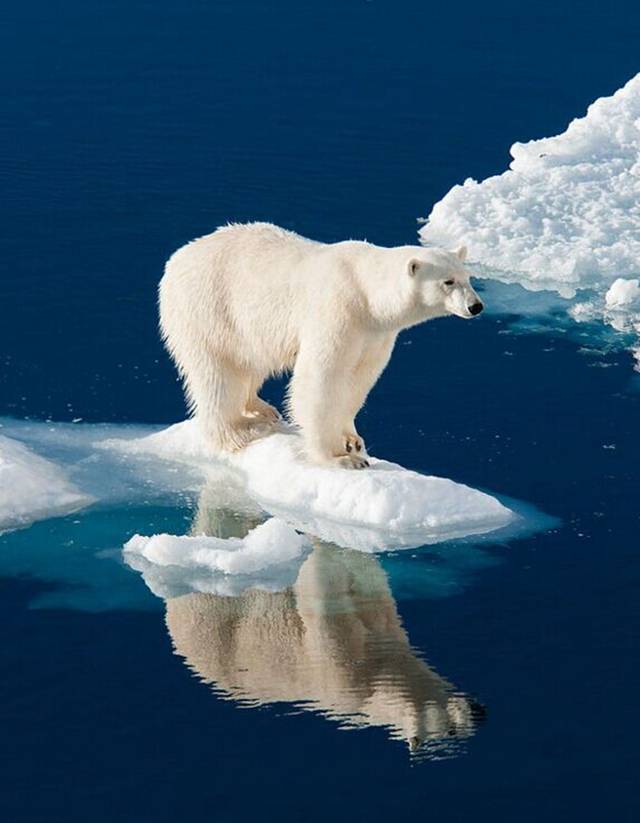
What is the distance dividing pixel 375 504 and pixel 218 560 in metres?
0.94

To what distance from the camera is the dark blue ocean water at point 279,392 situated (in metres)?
7.80

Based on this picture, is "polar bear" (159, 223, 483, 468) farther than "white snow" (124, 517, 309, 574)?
Yes

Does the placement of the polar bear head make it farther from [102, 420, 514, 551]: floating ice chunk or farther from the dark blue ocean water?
the dark blue ocean water

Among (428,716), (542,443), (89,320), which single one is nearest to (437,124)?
(89,320)

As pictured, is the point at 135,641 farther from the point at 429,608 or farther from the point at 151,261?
the point at 151,261

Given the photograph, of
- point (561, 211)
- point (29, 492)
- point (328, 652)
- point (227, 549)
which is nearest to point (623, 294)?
point (561, 211)

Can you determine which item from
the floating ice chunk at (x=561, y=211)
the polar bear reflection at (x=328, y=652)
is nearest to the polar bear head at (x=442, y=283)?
the polar bear reflection at (x=328, y=652)

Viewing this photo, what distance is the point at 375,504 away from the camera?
10.0 meters

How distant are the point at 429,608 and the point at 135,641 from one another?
1.41 metres

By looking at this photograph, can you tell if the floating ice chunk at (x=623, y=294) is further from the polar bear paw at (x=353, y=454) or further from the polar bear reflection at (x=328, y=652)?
the polar bear reflection at (x=328, y=652)

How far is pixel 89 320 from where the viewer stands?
13.0 meters

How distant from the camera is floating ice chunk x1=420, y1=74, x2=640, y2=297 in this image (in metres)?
13.7

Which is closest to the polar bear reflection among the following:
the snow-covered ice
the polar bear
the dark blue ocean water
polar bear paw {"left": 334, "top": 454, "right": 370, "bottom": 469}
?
the dark blue ocean water

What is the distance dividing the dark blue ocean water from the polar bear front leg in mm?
571
